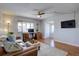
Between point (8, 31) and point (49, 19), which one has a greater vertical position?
point (49, 19)

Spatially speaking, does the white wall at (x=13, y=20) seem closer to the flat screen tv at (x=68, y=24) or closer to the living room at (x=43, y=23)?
the living room at (x=43, y=23)

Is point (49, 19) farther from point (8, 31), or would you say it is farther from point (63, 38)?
point (8, 31)

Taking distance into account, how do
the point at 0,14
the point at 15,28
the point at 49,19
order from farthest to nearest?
the point at 15,28 → the point at 49,19 → the point at 0,14

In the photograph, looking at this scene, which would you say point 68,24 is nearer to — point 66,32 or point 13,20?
point 66,32

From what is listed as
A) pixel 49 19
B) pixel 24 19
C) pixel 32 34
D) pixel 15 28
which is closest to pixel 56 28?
pixel 49 19

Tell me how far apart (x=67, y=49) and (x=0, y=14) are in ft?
10.2

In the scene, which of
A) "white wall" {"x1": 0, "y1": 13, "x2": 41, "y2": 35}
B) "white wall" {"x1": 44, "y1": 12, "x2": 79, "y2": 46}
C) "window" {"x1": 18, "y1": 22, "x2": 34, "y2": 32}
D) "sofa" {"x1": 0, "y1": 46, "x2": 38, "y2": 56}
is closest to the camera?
"sofa" {"x1": 0, "y1": 46, "x2": 38, "y2": 56}

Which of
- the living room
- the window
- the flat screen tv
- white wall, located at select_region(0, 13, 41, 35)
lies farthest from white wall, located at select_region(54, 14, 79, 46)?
the window

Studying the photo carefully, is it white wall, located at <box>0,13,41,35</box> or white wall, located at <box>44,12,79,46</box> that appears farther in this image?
white wall, located at <box>44,12,79,46</box>

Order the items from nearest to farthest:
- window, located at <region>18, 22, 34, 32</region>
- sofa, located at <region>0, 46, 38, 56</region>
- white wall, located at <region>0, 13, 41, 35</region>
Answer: sofa, located at <region>0, 46, 38, 56</region> → window, located at <region>18, 22, 34, 32</region> → white wall, located at <region>0, 13, 41, 35</region>

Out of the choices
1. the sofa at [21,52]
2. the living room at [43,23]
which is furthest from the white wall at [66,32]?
the sofa at [21,52]

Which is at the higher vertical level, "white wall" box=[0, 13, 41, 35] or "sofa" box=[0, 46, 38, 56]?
"white wall" box=[0, 13, 41, 35]

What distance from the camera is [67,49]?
3.48 meters

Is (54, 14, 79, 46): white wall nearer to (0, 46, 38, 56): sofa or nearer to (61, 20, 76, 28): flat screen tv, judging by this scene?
(61, 20, 76, 28): flat screen tv
